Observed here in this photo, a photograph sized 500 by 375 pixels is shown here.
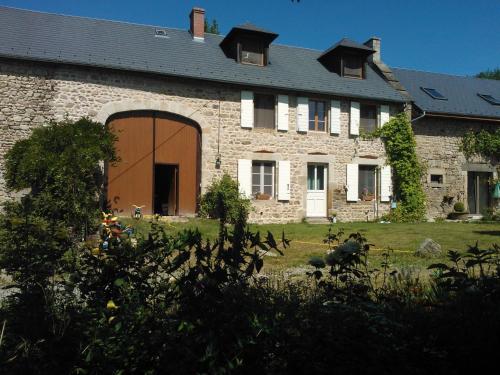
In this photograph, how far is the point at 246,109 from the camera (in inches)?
536

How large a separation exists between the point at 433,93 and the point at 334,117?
559 centimetres

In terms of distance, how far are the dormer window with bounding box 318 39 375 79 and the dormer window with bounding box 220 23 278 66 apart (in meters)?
2.76

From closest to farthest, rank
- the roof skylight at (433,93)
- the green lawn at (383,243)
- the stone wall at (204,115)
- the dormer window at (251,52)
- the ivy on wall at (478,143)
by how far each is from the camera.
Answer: the green lawn at (383,243)
the stone wall at (204,115)
the dormer window at (251,52)
the ivy on wall at (478,143)
the roof skylight at (433,93)

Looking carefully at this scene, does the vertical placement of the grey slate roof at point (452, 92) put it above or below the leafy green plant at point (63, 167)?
above

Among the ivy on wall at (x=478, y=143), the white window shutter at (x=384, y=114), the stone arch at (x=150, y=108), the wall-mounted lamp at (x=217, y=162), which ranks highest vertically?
the white window shutter at (x=384, y=114)

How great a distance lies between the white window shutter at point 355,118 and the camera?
1486cm

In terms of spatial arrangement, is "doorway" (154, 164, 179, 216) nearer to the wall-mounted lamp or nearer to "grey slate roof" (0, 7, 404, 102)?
the wall-mounted lamp

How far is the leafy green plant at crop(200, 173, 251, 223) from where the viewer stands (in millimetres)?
12650

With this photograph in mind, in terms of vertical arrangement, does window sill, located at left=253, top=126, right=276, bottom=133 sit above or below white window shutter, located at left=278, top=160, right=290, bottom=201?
above

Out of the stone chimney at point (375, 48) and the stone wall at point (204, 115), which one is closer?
the stone wall at point (204, 115)

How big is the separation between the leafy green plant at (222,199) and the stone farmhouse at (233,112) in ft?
1.10

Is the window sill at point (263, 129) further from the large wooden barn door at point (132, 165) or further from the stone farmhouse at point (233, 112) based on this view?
the large wooden barn door at point (132, 165)

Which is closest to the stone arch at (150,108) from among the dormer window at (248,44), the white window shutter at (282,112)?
the white window shutter at (282,112)

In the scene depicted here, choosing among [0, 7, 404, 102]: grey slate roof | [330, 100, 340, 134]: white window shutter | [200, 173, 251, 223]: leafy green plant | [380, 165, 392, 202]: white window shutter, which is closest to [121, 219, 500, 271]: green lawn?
[200, 173, 251, 223]: leafy green plant
